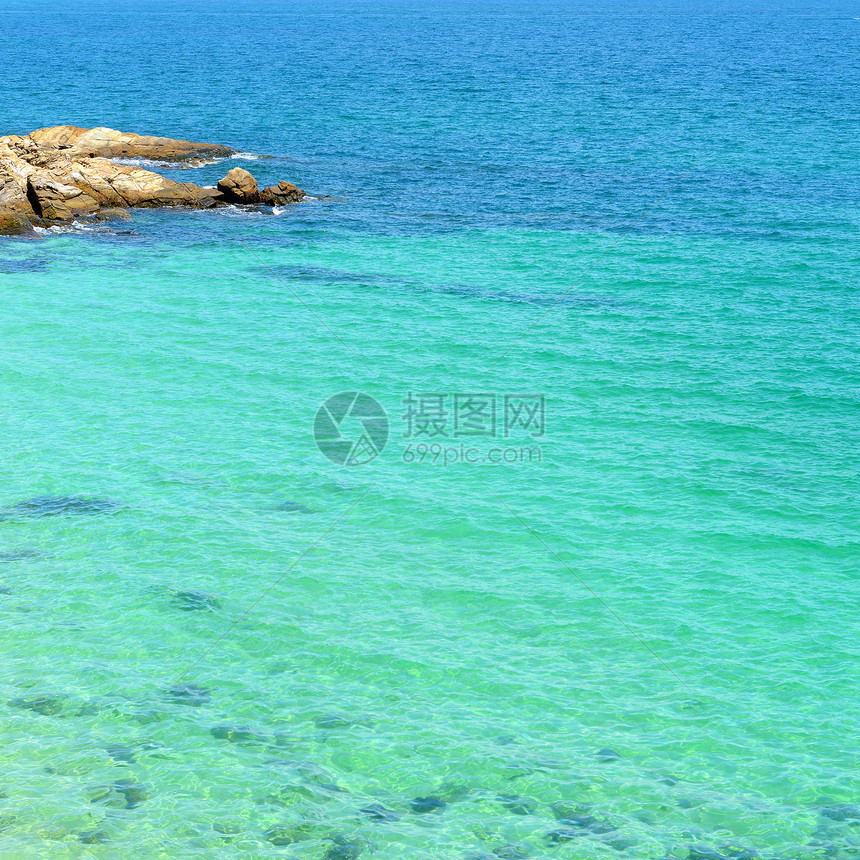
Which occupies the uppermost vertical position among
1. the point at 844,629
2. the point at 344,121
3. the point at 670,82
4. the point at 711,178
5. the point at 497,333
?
the point at 670,82

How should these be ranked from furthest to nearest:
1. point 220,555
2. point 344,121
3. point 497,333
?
point 344,121 → point 497,333 → point 220,555

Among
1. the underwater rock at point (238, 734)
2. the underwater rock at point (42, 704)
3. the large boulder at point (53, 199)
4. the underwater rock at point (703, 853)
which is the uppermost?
the large boulder at point (53, 199)

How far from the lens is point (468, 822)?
1218cm

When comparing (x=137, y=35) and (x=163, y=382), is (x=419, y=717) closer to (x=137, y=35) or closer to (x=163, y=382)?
(x=163, y=382)

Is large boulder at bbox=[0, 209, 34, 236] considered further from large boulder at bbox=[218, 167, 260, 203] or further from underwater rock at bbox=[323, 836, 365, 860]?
underwater rock at bbox=[323, 836, 365, 860]

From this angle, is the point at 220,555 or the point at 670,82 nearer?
the point at 220,555

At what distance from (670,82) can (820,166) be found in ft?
150

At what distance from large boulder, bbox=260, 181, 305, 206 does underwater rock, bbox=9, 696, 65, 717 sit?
33842mm

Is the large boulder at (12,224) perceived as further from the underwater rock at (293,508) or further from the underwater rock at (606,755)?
the underwater rock at (606,755)

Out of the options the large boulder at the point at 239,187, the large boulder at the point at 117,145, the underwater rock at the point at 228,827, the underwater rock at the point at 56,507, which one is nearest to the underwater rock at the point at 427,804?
the underwater rock at the point at 228,827

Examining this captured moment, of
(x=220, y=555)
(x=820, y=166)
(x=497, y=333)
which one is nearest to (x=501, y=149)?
(x=820, y=166)

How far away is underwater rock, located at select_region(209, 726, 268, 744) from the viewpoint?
13484 millimetres

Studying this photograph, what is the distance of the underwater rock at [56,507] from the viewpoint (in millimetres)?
19391

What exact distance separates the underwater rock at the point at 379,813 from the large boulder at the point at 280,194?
36364 mm
